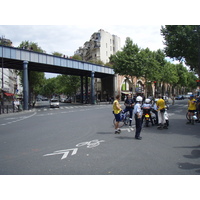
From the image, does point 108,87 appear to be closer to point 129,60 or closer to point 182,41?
point 129,60

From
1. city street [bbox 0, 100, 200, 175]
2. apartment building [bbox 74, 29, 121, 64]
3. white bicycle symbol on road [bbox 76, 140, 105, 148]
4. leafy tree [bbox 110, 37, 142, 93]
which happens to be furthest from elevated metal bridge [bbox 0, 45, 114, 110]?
apartment building [bbox 74, 29, 121, 64]

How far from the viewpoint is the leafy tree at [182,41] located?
17828 mm

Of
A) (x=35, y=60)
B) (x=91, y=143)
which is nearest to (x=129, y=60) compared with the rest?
(x=35, y=60)

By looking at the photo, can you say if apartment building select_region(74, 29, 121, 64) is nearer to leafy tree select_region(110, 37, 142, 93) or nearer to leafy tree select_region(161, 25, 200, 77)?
leafy tree select_region(110, 37, 142, 93)

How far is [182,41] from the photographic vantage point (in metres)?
19.0

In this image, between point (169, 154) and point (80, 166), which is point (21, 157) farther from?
point (169, 154)

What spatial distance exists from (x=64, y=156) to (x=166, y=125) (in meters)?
5.78

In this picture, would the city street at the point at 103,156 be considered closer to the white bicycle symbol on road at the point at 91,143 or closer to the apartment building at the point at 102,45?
the white bicycle symbol on road at the point at 91,143

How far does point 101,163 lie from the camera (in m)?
4.34

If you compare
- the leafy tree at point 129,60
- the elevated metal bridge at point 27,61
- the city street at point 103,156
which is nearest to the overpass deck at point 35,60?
the elevated metal bridge at point 27,61

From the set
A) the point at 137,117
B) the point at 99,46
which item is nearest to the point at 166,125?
the point at 137,117

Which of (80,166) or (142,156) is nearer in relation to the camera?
(80,166)

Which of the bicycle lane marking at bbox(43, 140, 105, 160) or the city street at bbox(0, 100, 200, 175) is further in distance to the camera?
the bicycle lane marking at bbox(43, 140, 105, 160)

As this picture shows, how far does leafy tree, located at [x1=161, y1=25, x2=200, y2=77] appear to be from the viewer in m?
17.8
